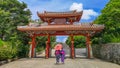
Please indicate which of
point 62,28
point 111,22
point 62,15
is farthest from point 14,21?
point 111,22

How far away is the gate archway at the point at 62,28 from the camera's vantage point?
2189 centimetres

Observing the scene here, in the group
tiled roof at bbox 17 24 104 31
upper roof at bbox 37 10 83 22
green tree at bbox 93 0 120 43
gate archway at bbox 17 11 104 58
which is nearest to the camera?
green tree at bbox 93 0 120 43

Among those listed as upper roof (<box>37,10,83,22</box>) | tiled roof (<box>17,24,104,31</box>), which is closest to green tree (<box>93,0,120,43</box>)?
tiled roof (<box>17,24,104,31</box>)

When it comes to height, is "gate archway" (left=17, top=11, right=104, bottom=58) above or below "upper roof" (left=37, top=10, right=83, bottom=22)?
below

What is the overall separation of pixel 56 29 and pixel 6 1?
7757 mm

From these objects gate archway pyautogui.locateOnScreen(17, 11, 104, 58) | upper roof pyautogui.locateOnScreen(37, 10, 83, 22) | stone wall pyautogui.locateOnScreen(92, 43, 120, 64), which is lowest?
stone wall pyautogui.locateOnScreen(92, 43, 120, 64)

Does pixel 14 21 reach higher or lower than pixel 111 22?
higher

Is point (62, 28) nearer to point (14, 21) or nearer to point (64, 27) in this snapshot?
point (64, 27)

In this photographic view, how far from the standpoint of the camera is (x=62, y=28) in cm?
2202

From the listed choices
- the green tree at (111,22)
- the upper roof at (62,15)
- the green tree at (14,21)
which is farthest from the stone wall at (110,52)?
the green tree at (14,21)

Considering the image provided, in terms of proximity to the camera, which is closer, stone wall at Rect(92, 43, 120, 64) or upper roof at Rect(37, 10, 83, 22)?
stone wall at Rect(92, 43, 120, 64)

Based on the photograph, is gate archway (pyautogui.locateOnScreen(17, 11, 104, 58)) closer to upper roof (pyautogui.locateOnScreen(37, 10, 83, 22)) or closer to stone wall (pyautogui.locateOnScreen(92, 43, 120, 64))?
upper roof (pyautogui.locateOnScreen(37, 10, 83, 22))

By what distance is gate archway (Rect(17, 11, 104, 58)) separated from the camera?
862 inches

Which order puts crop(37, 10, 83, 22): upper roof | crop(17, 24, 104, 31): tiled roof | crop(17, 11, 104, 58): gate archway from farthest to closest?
crop(37, 10, 83, 22): upper roof
crop(17, 11, 104, 58): gate archway
crop(17, 24, 104, 31): tiled roof
